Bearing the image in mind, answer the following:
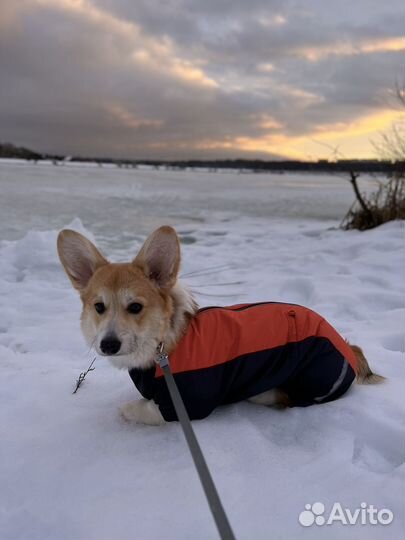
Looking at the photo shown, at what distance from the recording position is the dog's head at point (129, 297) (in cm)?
236

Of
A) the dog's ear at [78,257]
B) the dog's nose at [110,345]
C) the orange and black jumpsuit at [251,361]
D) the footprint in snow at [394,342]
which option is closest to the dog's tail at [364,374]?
the orange and black jumpsuit at [251,361]

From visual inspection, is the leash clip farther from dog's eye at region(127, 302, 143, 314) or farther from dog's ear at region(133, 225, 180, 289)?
dog's ear at region(133, 225, 180, 289)

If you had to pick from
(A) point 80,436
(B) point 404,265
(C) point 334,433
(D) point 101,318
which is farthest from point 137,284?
(B) point 404,265

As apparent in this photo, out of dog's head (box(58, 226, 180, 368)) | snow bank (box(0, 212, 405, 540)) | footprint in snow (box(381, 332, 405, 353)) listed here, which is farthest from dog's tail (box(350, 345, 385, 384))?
dog's head (box(58, 226, 180, 368))

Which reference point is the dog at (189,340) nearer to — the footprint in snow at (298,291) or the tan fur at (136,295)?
the tan fur at (136,295)

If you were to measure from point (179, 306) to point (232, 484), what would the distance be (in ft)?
3.45

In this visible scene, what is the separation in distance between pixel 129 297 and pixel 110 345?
0.30 metres

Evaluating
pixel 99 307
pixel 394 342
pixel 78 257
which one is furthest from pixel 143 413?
pixel 394 342

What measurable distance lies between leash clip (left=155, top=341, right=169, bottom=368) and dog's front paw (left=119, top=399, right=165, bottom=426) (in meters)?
0.33

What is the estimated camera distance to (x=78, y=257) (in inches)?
108

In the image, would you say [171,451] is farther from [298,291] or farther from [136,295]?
[298,291]

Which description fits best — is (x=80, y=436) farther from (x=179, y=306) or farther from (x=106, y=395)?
(x=179, y=306)

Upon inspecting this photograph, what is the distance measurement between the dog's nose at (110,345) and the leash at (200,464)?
9.8 inches

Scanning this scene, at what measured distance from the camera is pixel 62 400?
2.85m
